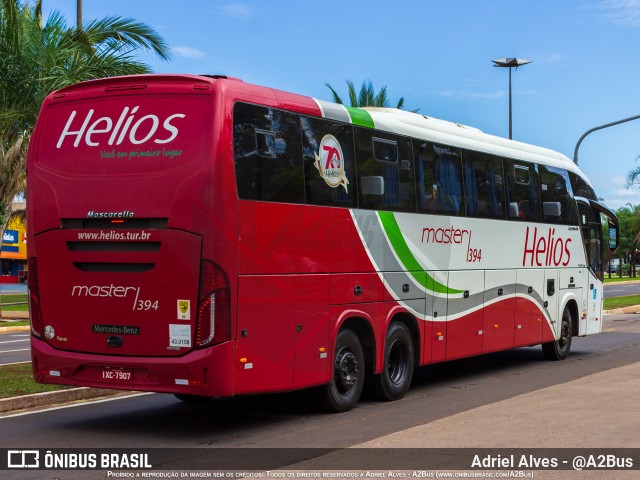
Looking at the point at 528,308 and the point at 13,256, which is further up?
the point at 13,256

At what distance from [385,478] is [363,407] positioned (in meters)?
4.61

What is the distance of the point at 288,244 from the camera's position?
10.8 m

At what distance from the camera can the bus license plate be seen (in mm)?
10156

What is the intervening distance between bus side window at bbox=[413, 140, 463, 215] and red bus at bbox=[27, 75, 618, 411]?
12.2 inches

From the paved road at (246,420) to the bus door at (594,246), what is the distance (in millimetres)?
3900

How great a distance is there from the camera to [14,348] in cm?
2014

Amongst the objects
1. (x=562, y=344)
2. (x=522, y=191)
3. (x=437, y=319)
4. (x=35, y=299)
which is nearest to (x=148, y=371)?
(x=35, y=299)

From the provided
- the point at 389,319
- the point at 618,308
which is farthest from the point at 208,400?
the point at 618,308

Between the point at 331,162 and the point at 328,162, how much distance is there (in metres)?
0.07

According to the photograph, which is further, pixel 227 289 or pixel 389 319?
pixel 389 319

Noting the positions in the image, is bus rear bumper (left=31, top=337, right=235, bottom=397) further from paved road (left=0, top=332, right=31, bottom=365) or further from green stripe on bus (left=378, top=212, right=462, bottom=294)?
paved road (left=0, top=332, right=31, bottom=365)

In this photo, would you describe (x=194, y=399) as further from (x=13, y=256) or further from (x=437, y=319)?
(x=13, y=256)

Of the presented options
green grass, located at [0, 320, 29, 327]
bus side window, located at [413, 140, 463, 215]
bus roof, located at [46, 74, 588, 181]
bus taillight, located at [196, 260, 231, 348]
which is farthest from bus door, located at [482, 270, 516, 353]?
green grass, located at [0, 320, 29, 327]

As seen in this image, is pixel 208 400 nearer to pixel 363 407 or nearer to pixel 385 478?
pixel 363 407
